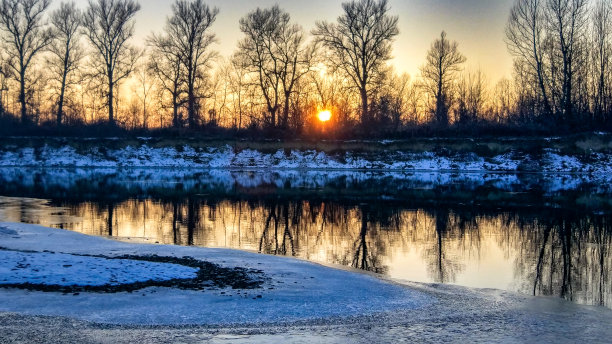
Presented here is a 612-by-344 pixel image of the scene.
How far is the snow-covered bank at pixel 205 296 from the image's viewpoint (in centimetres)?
769

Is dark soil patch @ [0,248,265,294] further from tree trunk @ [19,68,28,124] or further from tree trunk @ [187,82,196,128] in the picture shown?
tree trunk @ [19,68,28,124]

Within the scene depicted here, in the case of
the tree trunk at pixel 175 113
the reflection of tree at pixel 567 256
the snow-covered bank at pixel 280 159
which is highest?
the tree trunk at pixel 175 113

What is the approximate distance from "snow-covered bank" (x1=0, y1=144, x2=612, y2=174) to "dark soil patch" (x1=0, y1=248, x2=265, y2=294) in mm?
39491

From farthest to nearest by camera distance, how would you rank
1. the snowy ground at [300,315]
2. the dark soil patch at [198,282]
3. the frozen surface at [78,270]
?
the frozen surface at [78,270] → the dark soil patch at [198,282] → the snowy ground at [300,315]

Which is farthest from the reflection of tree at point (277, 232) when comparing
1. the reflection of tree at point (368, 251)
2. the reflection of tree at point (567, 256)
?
the reflection of tree at point (567, 256)

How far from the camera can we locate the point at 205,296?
856 centimetres

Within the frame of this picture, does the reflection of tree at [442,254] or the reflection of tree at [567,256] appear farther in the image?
the reflection of tree at [442,254]

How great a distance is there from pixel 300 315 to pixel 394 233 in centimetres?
893

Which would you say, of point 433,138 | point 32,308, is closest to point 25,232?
point 32,308

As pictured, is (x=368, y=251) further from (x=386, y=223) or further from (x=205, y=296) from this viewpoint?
(x=205, y=296)

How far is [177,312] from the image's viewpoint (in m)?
7.78

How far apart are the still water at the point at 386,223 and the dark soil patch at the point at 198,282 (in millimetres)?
2745

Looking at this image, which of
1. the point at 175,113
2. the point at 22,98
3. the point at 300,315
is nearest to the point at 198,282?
the point at 300,315

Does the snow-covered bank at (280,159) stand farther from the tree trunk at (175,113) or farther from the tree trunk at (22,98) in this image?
the tree trunk at (22,98)
